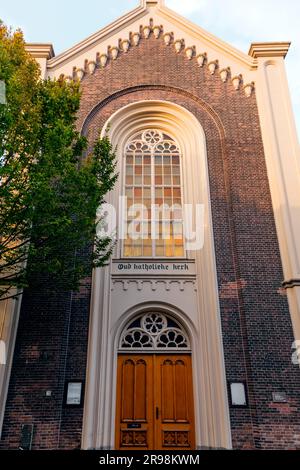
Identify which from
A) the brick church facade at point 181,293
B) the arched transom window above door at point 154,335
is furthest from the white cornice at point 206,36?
the arched transom window above door at point 154,335

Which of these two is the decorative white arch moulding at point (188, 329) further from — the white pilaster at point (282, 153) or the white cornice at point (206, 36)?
the white cornice at point (206, 36)

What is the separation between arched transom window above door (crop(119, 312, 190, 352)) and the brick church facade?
4 centimetres

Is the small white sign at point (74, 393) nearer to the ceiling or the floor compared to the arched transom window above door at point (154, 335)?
nearer to the floor

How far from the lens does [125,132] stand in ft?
43.5

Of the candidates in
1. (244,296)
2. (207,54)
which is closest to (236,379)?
(244,296)

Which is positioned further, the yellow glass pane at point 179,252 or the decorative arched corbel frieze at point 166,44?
the decorative arched corbel frieze at point 166,44

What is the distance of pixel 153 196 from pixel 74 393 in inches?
239

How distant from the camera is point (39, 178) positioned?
24.2 feet

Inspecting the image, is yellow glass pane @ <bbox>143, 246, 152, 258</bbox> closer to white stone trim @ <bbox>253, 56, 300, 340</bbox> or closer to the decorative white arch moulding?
the decorative white arch moulding

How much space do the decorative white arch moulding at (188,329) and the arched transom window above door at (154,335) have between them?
176 mm

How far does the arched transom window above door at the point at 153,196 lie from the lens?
11492 millimetres

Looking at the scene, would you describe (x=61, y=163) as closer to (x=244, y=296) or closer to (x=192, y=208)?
(x=192, y=208)

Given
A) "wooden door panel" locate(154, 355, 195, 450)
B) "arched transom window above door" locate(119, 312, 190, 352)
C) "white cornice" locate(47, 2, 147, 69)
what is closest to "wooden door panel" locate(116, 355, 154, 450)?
"wooden door panel" locate(154, 355, 195, 450)

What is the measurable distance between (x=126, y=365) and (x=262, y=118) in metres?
8.97
